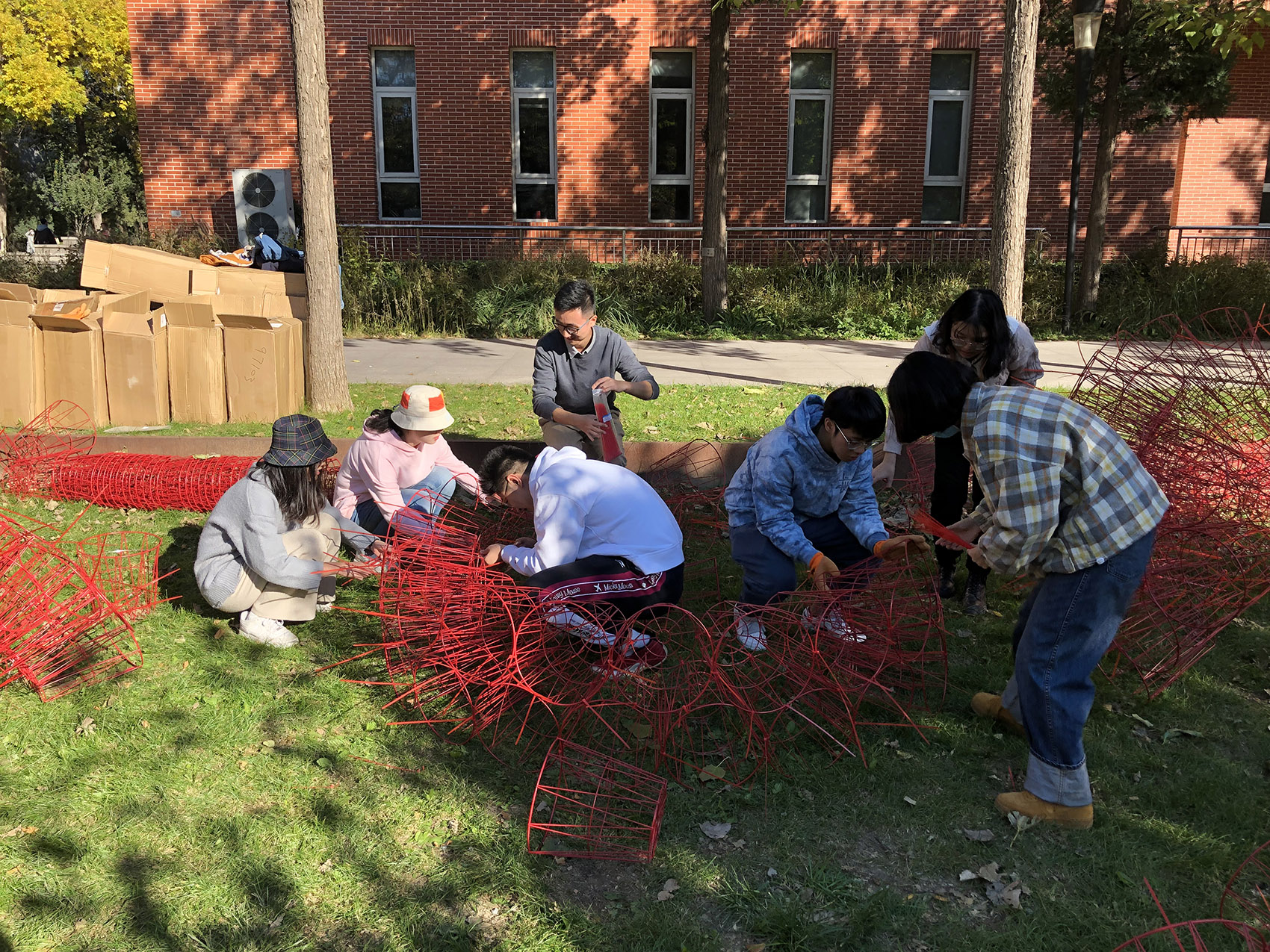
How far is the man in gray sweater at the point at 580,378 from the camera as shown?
17.3 feet

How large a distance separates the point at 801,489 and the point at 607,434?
1472 millimetres

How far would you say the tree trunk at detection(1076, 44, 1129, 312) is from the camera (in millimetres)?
12438

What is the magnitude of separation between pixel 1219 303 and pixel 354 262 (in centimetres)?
1129

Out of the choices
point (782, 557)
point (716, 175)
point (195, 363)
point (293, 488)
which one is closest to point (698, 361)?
point (716, 175)

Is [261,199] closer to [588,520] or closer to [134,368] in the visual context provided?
[134,368]

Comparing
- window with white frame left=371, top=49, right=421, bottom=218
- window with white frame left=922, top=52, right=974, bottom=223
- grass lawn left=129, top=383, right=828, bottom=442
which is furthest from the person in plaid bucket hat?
window with white frame left=922, top=52, right=974, bottom=223

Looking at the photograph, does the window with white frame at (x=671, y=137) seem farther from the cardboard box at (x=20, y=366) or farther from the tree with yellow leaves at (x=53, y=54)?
the tree with yellow leaves at (x=53, y=54)

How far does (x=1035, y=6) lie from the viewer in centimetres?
660

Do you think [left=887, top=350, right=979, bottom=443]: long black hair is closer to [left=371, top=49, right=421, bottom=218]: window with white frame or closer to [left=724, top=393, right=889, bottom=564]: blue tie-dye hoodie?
[left=724, top=393, right=889, bottom=564]: blue tie-dye hoodie

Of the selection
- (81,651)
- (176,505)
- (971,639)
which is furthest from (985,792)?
(176,505)

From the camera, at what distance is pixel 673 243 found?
1557cm

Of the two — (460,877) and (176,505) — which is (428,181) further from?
(460,877)

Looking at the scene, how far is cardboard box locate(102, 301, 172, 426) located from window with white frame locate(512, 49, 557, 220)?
31.4 ft

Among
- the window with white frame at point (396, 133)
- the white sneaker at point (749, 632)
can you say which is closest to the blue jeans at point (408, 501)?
the white sneaker at point (749, 632)
